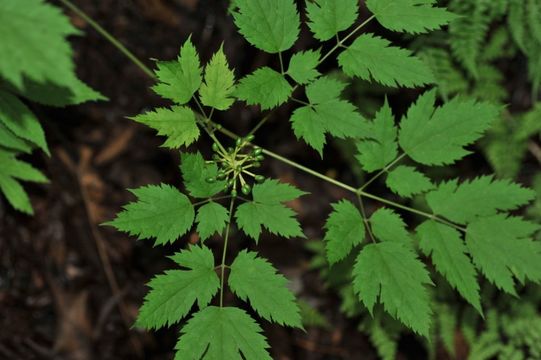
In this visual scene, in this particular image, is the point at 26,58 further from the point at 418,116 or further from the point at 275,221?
the point at 418,116

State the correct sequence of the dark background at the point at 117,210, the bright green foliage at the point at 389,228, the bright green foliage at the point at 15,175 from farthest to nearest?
the dark background at the point at 117,210 < the bright green foliage at the point at 15,175 < the bright green foliage at the point at 389,228

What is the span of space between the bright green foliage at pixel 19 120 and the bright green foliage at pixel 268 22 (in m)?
0.96

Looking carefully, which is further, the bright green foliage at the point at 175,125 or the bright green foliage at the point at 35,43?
the bright green foliage at the point at 175,125

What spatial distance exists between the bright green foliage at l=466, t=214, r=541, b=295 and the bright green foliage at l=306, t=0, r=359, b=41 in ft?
3.50

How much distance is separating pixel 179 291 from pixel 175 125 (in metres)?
0.65

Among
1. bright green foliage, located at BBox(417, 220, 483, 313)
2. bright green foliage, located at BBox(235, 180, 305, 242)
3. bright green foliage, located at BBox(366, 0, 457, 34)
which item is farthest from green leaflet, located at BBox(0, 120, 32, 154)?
bright green foliage, located at BBox(417, 220, 483, 313)

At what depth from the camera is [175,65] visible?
203 centimetres

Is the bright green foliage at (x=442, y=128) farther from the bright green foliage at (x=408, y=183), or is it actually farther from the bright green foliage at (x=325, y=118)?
the bright green foliage at (x=325, y=118)

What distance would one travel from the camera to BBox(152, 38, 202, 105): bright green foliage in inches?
79.4

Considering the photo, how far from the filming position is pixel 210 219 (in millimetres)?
2080

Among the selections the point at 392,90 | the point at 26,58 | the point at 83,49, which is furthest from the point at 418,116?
the point at 83,49

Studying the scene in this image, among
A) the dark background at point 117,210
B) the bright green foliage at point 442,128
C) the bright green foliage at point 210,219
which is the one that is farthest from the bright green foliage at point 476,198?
the dark background at point 117,210

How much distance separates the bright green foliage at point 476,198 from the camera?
92.4 inches

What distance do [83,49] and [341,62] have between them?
2219 millimetres
